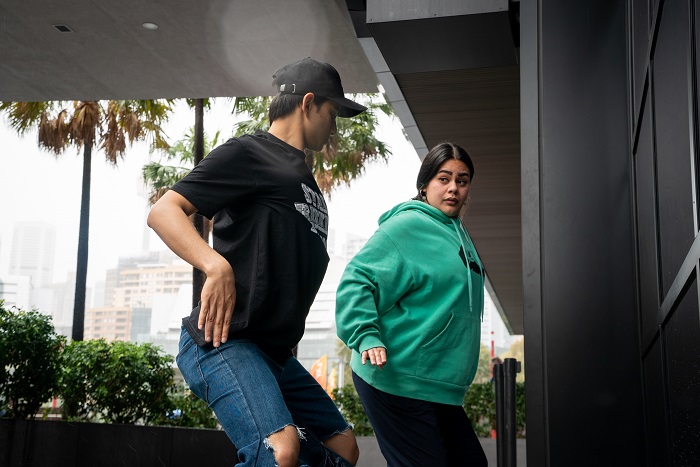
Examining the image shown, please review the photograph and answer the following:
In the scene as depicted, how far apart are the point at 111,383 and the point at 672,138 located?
8.47 metres

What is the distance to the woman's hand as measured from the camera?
108 inches

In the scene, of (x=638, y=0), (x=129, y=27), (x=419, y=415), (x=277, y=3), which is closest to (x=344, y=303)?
(x=419, y=415)

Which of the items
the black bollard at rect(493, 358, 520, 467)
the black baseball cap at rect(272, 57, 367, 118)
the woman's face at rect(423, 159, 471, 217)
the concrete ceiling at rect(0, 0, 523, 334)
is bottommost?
the black bollard at rect(493, 358, 520, 467)

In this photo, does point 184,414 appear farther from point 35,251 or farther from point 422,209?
point 35,251

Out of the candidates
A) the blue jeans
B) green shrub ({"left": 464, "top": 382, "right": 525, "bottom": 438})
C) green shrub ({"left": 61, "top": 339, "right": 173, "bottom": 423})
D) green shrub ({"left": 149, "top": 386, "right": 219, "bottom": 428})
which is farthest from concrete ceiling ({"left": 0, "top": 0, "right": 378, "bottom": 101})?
green shrub ({"left": 464, "top": 382, "right": 525, "bottom": 438})

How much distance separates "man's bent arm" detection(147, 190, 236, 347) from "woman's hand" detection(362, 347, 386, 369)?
0.75 meters

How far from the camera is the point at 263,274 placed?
220 cm

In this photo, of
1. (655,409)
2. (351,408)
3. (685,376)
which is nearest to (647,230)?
(655,409)

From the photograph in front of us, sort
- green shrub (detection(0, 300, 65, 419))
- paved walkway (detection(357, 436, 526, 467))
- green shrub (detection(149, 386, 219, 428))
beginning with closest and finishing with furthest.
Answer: green shrub (detection(0, 300, 65, 419)), green shrub (detection(149, 386, 219, 428)), paved walkway (detection(357, 436, 526, 467))

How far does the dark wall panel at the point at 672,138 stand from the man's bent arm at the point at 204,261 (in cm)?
106

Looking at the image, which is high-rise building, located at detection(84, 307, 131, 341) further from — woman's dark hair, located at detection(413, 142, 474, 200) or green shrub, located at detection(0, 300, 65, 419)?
woman's dark hair, located at detection(413, 142, 474, 200)

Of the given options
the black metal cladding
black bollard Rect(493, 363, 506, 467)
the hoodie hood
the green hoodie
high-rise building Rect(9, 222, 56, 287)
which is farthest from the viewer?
high-rise building Rect(9, 222, 56, 287)

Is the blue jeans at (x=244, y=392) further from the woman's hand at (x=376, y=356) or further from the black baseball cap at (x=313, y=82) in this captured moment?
the black baseball cap at (x=313, y=82)

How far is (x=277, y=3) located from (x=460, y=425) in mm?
4594
